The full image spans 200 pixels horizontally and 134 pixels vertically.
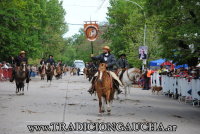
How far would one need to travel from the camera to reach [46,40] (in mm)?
69562

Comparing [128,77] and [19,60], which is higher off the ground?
[19,60]

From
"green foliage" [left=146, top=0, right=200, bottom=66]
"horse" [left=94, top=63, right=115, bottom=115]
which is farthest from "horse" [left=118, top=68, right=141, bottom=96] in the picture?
"horse" [left=94, top=63, right=115, bottom=115]

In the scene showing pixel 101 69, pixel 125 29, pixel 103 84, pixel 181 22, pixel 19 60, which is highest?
pixel 125 29

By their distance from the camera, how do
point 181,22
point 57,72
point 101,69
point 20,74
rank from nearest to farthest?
point 101,69
point 181,22
point 20,74
point 57,72

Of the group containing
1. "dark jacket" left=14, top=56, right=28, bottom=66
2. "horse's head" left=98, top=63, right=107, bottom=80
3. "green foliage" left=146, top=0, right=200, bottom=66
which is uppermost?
"green foliage" left=146, top=0, right=200, bottom=66

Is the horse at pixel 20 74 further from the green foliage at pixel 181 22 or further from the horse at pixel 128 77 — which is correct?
the green foliage at pixel 181 22

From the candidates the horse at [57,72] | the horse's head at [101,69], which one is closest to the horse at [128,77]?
the horse's head at [101,69]

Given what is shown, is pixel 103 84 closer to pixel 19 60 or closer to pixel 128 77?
pixel 128 77

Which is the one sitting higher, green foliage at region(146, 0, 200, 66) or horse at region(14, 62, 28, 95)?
green foliage at region(146, 0, 200, 66)

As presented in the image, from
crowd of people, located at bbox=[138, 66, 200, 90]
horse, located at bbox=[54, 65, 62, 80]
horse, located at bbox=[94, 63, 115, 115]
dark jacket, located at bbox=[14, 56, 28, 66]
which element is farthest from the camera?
horse, located at bbox=[54, 65, 62, 80]

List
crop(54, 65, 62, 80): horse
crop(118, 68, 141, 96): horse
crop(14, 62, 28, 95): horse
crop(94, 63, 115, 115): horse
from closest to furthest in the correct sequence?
crop(94, 63, 115, 115): horse → crop(14, 62, 28, 95): horse → crop(118, 68, 141, 96): horse → crop(54, 65, 62, 80): horse

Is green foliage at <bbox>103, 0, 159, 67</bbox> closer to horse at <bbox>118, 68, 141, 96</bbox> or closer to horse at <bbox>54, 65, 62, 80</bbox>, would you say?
horse at <bbox>54, 65, 62, 80</bbox>

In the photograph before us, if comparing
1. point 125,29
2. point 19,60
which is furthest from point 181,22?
point 125,29

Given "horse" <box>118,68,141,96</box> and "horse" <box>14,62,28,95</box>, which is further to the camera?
"horse" <box>118,68,141,96</box>
